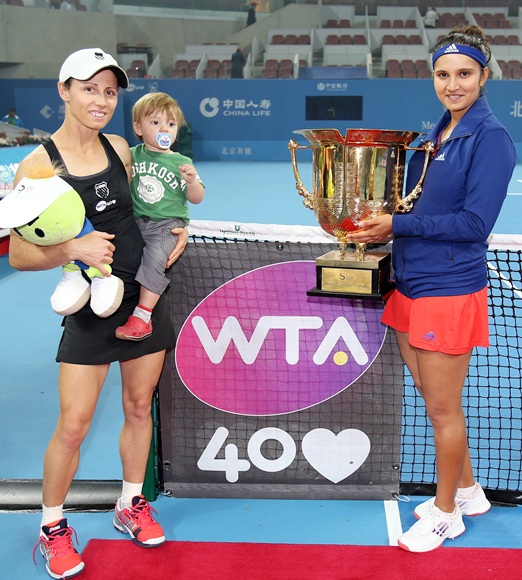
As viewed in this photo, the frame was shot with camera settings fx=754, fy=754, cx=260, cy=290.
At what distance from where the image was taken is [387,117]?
760 inches

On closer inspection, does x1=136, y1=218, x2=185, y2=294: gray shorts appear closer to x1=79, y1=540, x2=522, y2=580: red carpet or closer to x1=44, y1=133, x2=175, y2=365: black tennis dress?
x1=44, y1=133, x2=175, y2=365: black tennis dress

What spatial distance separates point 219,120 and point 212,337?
57.0ft

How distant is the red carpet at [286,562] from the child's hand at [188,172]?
143cm

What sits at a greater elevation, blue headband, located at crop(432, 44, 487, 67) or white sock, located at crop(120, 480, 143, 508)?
blue headband, located at crop(432, 44, 487, 67)

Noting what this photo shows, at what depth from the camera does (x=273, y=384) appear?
3344 mm

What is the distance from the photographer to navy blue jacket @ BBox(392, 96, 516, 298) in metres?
2.49

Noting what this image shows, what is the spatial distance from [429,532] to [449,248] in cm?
112

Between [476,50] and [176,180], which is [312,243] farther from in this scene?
[476,50]

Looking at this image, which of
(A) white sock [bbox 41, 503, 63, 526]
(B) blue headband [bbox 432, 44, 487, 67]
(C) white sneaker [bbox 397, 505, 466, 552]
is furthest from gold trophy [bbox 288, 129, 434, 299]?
(A) white sock [bbox 41, 503, 63, 526]

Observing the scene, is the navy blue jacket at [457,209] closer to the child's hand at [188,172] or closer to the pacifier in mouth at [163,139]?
the child's hand at [188,172]

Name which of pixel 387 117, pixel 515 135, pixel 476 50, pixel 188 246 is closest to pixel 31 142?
pixel 387 117

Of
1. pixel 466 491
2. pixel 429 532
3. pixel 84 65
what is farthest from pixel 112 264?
pixel 466 491

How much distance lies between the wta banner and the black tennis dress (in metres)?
0.52

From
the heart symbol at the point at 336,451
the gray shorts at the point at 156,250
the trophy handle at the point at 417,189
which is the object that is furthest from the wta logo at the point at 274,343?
the trophy handle at the point at 417,189
